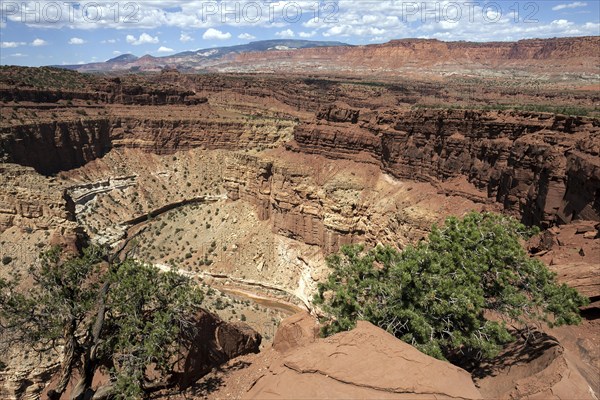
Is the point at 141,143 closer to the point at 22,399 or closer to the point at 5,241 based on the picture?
the point at 5,241

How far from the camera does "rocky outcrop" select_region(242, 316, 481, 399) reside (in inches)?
353

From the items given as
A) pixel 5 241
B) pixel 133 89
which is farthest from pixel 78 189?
pixel 133 89

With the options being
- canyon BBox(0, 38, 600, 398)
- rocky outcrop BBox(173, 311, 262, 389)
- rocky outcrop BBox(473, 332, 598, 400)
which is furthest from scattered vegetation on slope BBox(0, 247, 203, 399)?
rocky outcrop BBox(473, 332, 598, 400)

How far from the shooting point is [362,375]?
9.41 metres

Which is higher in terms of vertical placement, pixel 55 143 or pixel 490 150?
pixel 55 143

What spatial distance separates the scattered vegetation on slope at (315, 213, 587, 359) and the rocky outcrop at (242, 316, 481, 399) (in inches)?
136

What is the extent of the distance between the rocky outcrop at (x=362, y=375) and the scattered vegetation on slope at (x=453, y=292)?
3457 mm

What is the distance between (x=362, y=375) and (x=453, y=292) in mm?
6309

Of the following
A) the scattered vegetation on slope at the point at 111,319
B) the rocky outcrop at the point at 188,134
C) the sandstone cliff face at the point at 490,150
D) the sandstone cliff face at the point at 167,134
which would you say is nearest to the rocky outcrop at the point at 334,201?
the sandstone cliff face at the point at 490,150

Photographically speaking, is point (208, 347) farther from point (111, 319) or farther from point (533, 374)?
point (533, 374)

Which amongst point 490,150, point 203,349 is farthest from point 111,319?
point 490,150

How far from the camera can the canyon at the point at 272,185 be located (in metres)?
24.1

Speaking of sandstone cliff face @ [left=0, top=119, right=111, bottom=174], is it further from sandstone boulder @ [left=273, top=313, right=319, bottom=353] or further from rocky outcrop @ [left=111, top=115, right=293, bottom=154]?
sandstone boulder @ [left=273, top=313, right=319, bottom=353]

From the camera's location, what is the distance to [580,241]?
20.9m
